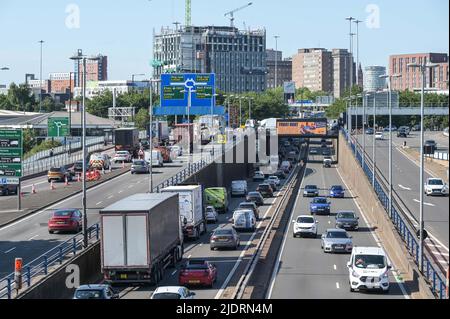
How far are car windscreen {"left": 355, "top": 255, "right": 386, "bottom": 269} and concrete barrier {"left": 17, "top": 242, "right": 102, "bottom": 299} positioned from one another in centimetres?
915

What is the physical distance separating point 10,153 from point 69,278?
89.3 feet

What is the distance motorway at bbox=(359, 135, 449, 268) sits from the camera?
1813 inches

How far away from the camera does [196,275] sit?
32125 millimetres

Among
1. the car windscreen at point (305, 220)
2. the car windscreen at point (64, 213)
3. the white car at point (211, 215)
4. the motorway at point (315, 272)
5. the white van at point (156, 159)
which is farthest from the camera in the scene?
the white van at point (156, 159)

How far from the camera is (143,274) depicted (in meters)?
31.9

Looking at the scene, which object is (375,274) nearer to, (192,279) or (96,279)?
(192,279)

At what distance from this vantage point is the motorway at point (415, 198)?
46050 millimetres

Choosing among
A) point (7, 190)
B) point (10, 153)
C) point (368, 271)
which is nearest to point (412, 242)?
point (368, 271)

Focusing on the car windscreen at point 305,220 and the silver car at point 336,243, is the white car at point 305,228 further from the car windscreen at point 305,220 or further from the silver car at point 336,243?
the silver car at point 336,243

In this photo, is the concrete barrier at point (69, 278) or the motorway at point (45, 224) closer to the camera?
the concrete barrier at point (69, 278)

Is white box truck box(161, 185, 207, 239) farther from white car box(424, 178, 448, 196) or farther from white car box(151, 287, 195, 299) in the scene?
white car box(424, 178, 448, 196)

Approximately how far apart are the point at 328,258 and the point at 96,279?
1132cm

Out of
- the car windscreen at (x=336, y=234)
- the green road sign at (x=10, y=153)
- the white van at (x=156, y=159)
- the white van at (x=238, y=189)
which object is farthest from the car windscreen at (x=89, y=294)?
the white van at (x=156, y=159)

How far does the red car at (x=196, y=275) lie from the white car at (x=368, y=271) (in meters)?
4.72
